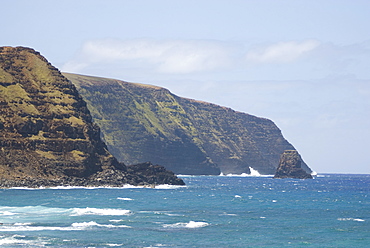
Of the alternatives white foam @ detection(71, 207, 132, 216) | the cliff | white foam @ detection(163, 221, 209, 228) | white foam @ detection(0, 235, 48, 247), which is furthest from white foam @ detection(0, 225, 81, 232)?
the cliff

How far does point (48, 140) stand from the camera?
17488 cm

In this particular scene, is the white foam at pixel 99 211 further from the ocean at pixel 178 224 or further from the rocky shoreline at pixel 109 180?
the rocky shoreline at pixel 109 180

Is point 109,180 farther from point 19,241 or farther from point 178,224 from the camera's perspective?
point 19,241

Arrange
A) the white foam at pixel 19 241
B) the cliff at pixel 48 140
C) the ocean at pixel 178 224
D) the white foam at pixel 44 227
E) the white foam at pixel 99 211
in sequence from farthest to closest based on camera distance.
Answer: the cliff at pixel 48 140, the white foam at pixel 99 211, the white foam at pixel 44 227, the ocean at pixel 178 224, the white foam at pixel 19 241

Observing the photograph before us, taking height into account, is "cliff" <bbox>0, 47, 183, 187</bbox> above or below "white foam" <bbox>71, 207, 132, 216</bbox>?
above

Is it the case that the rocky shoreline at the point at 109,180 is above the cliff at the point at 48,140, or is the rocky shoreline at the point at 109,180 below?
below

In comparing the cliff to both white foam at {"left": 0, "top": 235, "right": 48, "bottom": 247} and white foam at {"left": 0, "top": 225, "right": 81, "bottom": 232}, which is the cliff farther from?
white foam at {"left": 0, "top": 235, "right": 48, "bottom": 247}

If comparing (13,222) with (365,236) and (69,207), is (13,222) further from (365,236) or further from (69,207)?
(365,236)

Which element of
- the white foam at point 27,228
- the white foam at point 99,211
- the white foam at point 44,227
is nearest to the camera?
the white foam at point 27,228

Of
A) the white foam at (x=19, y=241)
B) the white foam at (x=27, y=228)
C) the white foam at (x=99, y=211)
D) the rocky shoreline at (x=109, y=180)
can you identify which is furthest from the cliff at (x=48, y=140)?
the white foam at (x=19, y=241)

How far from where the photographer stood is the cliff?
6462 inches

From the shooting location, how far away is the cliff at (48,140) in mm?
164125

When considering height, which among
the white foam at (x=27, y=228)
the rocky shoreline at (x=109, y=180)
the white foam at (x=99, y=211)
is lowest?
the white foam at (x=27, y=228)

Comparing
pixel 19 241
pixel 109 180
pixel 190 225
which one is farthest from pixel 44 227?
pixel 109 180
